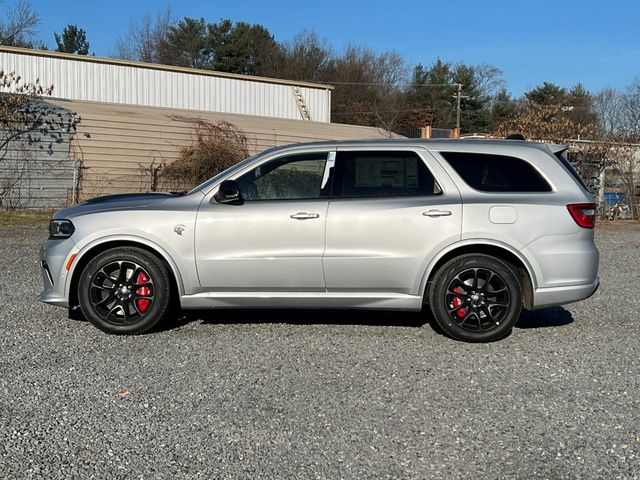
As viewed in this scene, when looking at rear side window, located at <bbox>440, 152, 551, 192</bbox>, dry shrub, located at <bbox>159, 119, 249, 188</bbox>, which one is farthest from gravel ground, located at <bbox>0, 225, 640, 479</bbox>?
dry shrub, located at <bbox>159, 119, 249, 188</bbox>

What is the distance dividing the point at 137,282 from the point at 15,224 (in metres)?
12.1

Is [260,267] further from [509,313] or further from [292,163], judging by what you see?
[509,313]

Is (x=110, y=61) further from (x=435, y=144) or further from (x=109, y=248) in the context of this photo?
(x=435, y=144)

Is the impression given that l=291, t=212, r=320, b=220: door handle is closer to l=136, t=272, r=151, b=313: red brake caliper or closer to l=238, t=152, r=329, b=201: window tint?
l=238, t=152, r=329, b=201: window tint

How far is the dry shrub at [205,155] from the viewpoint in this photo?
2167 cm

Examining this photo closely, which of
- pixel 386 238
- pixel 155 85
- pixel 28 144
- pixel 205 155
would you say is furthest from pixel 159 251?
pixel 155 85

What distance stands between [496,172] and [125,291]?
3456 millimetres

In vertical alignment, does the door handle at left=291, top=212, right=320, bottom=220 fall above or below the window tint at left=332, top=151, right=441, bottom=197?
below

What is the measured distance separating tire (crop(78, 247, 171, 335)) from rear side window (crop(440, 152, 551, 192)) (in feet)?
9.12

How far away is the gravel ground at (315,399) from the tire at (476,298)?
18 cm

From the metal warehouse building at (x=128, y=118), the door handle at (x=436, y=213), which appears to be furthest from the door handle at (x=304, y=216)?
the metal warehouse building at (x=128, y=118)

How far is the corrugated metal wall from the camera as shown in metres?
28.1

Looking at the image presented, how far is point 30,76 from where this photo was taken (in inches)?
1099

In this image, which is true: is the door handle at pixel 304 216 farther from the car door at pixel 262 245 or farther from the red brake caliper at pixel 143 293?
the red brake caliper at pixel 143 293
